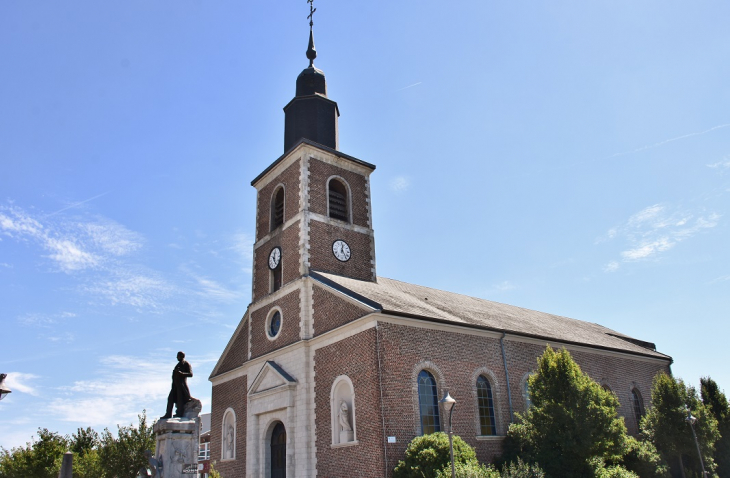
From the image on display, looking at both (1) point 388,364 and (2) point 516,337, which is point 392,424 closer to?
(1) point 388,364

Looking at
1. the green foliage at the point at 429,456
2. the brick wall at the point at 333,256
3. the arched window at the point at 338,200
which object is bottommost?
the green foliage at the point at 429,456

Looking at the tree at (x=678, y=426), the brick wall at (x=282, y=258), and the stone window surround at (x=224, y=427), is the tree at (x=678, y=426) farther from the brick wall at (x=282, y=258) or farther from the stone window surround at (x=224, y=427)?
the stone window surround at (x=224, y=427)

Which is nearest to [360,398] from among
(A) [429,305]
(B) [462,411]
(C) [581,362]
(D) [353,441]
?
(D) [353,441]

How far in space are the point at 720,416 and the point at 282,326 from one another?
21284 mm

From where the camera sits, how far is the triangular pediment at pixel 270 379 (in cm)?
1951

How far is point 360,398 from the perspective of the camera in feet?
54.4

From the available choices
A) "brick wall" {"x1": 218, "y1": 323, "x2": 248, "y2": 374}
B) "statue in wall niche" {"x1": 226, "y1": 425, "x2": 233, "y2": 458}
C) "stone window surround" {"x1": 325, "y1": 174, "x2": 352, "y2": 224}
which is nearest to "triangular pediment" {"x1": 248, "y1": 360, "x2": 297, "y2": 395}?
"statue in wall niche" {"x1": 226, "y1": 425, "x2": 233, "y2": 458}

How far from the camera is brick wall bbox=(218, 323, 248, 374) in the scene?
79.0ft

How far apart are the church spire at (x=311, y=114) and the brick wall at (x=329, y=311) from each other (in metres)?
7.68

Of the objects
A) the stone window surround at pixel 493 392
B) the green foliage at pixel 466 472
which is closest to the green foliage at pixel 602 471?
the green foliage at pixel 466 472

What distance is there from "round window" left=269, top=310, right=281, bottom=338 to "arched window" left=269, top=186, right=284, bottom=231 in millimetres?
4298

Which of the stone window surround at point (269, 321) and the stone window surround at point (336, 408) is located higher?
the stone window surround at point (269, 321)

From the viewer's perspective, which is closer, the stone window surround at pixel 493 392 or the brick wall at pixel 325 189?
the stone window surround at pixel 493 392

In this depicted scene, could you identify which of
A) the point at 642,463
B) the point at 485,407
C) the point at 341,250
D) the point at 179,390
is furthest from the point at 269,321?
the point at 642,463
